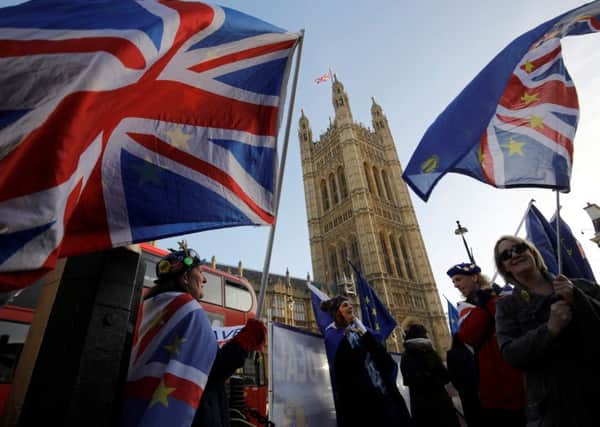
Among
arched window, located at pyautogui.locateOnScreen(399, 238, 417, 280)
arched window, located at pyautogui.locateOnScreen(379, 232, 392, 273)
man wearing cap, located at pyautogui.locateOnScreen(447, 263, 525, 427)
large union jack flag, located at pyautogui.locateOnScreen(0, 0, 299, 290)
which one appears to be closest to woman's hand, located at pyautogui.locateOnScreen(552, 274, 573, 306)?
man wearing cap, located at pyautogui.locateOnScreen(447, 263, 525, 427)

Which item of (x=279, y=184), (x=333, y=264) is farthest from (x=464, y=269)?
(x=333, y=264)

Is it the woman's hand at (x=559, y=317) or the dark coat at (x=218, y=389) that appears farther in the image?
the dark coat at (x=218, y=389)

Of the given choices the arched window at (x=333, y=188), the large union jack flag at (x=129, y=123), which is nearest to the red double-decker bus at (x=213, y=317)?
the large union jack flag at (x=129, y=123)

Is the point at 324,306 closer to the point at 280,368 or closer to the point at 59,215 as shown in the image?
the point at 280,368

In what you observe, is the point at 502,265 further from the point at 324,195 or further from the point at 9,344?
the point at 324,195

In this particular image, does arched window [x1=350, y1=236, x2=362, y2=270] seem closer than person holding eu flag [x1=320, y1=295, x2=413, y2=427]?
No

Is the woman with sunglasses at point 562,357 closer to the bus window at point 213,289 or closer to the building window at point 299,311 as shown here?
the bus window at point 213,289

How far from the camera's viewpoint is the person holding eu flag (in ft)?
9.15

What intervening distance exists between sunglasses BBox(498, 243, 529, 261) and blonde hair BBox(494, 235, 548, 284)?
0.03 metres

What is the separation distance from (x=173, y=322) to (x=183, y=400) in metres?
0.39

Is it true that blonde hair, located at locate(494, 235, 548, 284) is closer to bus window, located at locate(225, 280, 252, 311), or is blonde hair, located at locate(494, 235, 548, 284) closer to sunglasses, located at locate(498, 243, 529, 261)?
sunglasses, located at locate(498, 243, 529, 261)

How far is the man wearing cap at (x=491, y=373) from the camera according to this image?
2.26m

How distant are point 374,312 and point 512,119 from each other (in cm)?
509

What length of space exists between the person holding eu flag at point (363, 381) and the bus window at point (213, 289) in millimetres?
4500
